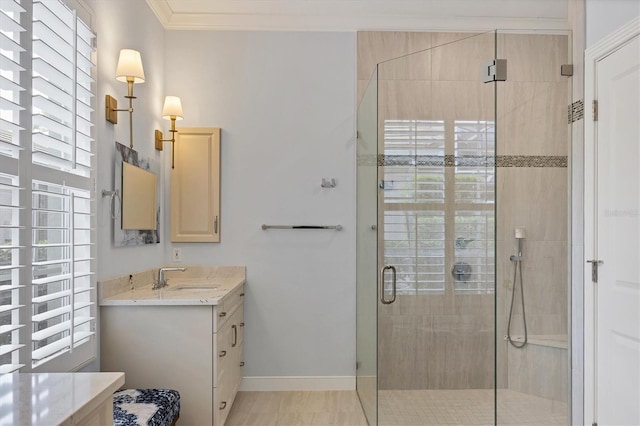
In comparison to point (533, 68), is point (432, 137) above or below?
below

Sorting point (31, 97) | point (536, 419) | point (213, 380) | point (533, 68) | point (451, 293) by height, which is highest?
point (533, 68)

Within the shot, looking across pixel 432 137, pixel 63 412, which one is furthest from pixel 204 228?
pixel 63 412

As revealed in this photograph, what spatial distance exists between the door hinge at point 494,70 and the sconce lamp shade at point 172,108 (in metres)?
2.10

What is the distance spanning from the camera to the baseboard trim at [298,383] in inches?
147

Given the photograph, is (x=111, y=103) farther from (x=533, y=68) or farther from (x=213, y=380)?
(x=533, y=68)

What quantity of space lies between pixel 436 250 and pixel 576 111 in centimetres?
106

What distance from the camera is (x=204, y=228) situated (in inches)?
148

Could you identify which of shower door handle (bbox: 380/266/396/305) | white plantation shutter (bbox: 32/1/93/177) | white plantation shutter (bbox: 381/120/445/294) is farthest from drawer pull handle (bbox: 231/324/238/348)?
white plantation shutter (bbox: 32/1/93/177)

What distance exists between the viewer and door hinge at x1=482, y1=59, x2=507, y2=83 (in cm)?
266

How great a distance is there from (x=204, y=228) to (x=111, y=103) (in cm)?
131
